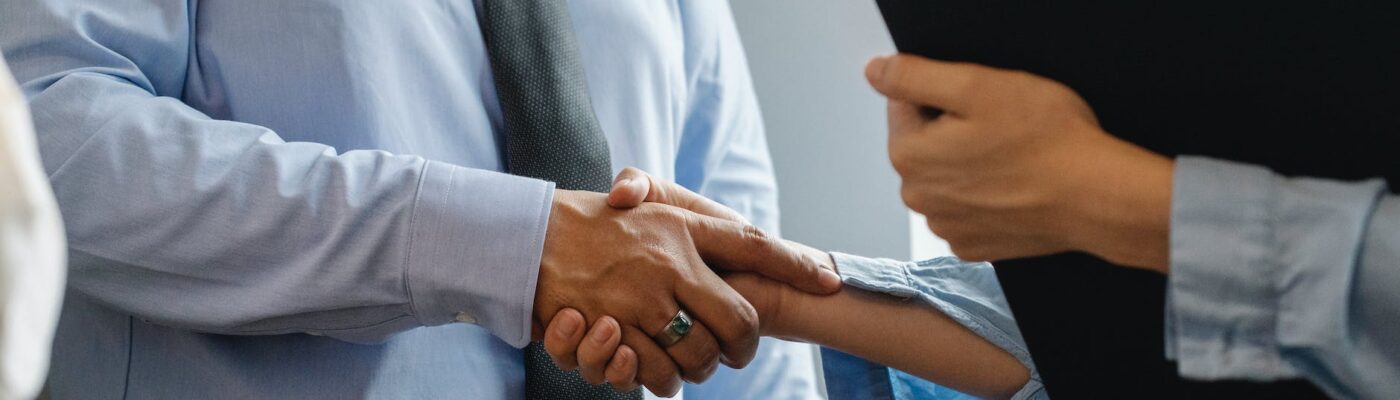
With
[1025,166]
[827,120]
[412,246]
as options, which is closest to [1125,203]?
[1025,166]

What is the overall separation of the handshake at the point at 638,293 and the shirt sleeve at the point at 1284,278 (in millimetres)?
479

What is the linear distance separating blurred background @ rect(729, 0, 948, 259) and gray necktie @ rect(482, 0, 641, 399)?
798mm

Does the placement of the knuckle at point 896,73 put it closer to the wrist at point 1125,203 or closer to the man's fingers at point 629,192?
the wrist at point 1125,203

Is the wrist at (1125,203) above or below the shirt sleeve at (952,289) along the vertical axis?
above

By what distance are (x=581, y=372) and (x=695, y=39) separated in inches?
20.8

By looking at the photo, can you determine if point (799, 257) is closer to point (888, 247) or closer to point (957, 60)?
point (957, 60)

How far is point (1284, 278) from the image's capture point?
60cm

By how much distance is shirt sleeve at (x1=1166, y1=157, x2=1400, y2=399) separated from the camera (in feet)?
1.92

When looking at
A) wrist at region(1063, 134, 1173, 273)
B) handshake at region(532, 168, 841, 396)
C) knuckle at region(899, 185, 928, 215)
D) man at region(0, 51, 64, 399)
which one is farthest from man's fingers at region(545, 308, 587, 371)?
man at region(0, 51, 64, 399)

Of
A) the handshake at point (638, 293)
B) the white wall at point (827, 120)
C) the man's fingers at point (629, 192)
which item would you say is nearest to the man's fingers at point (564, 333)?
the handshake at point (638, 293)

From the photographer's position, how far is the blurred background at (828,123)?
1892 mm

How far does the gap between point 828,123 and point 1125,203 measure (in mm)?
1288

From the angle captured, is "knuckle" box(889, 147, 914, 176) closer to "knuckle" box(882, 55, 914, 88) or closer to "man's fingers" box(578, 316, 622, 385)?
"knuckle" box(882, 55, 914, 88)

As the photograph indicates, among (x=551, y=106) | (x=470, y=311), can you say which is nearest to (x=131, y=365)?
(x=470, y=311)
